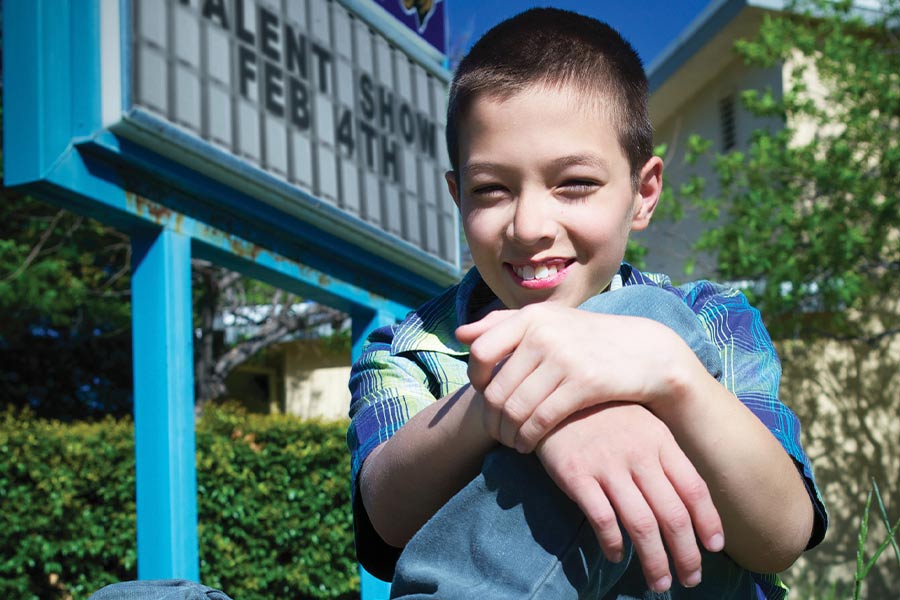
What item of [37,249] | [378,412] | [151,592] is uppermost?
[37,249]

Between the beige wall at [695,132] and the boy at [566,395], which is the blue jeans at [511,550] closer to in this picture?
the boy at [566,395]

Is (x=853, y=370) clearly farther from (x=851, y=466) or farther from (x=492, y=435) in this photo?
(x=492, y=435)

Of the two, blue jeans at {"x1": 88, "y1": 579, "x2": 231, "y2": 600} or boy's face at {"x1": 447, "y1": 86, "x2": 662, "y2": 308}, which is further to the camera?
boy's face at {"x1": 447, "y1": 86, "x2": 662, "y2": 308}

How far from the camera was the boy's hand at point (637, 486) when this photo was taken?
1.10m

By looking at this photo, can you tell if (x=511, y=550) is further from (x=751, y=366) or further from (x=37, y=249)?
(x=37, y=249)

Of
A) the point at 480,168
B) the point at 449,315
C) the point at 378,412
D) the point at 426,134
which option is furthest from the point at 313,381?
the point at 480,168

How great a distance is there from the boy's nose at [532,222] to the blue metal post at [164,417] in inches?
73.7

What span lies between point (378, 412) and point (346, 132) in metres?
2.73

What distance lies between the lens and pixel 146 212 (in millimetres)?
3066

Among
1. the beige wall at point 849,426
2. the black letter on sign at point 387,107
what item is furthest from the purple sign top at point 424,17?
the beige wall at point 849,426

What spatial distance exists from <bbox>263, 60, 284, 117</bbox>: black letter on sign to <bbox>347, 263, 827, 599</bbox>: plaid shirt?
82.7 inches

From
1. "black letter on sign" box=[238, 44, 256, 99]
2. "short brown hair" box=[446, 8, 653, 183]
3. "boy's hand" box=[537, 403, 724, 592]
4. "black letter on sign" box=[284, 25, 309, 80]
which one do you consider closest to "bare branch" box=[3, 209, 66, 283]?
"black letter on sign" box=[284, 25, 309, 80]

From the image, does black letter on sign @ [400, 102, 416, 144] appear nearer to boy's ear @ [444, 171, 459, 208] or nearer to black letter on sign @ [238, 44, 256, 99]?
black letter on sign @ [238, 44, 256, 99]

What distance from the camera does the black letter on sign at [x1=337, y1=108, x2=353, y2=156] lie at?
405 cm
